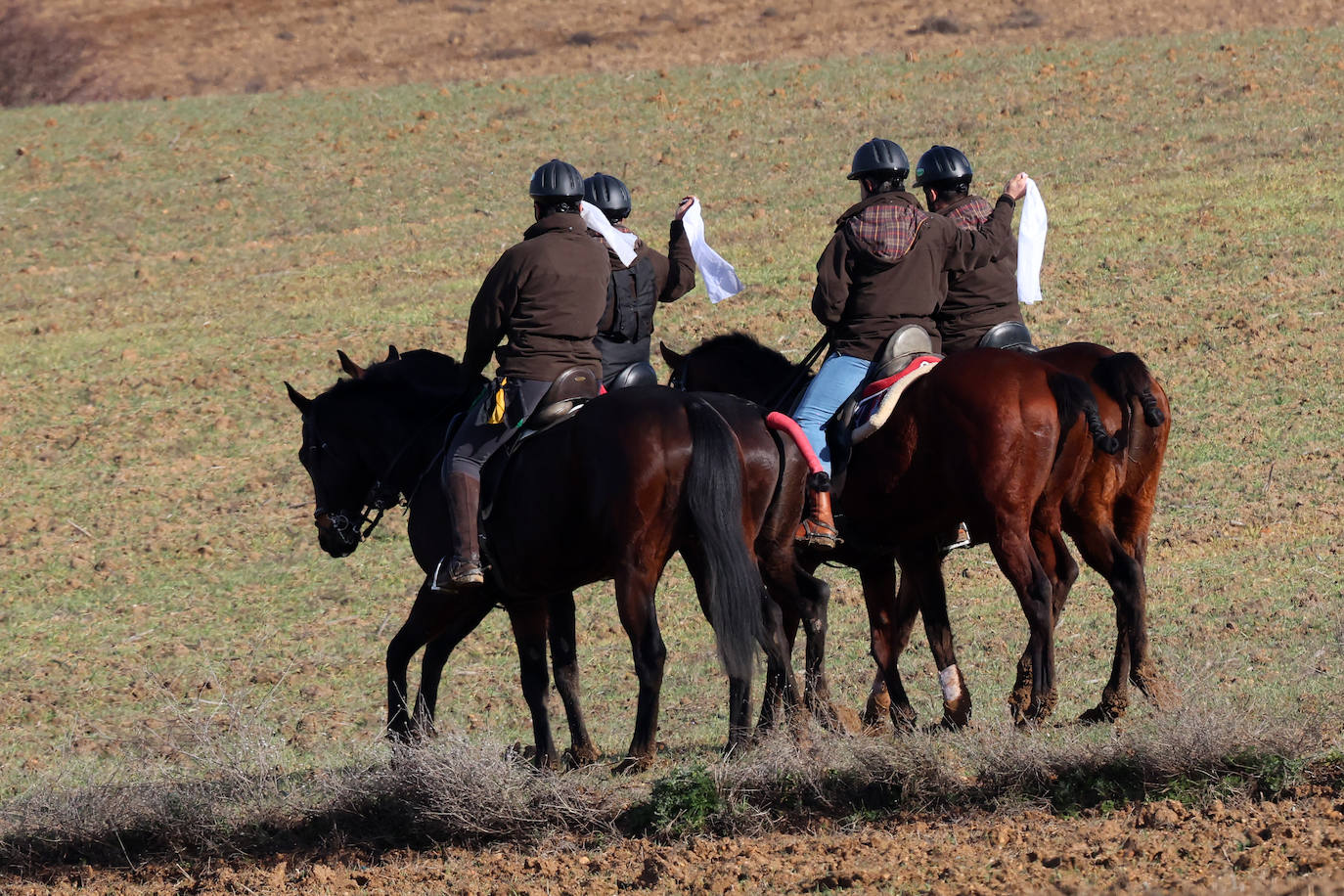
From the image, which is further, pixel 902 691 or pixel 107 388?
pixel 107 388

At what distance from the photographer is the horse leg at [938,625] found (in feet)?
28.4

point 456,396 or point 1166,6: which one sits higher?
point 1166,6

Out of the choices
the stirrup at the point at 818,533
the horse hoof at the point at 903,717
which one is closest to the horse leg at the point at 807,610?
the stirrup at the point at 818,533

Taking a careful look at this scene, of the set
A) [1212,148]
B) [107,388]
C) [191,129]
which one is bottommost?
[107,388]

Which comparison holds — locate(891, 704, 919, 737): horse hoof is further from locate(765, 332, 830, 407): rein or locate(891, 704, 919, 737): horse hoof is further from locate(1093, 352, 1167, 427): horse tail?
locate(1093, 352, 1167, 427): horse tail

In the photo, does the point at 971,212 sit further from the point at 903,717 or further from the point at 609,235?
the point at 903,717

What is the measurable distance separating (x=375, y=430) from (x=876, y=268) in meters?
2.99

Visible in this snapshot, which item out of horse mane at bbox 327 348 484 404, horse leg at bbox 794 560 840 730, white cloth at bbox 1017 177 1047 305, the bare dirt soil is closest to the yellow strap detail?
horse mane at bbox 327 348 484 404

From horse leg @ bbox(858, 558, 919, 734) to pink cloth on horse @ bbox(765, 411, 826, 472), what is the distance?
4.48 ft

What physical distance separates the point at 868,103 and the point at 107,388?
13.4 meters

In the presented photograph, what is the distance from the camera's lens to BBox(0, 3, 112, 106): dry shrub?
3369 centimetres

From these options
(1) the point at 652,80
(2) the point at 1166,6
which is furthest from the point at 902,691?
(2) the point at 1166,6

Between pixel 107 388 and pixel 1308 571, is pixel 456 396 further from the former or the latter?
pixel 107 388

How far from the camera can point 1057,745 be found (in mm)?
7156
